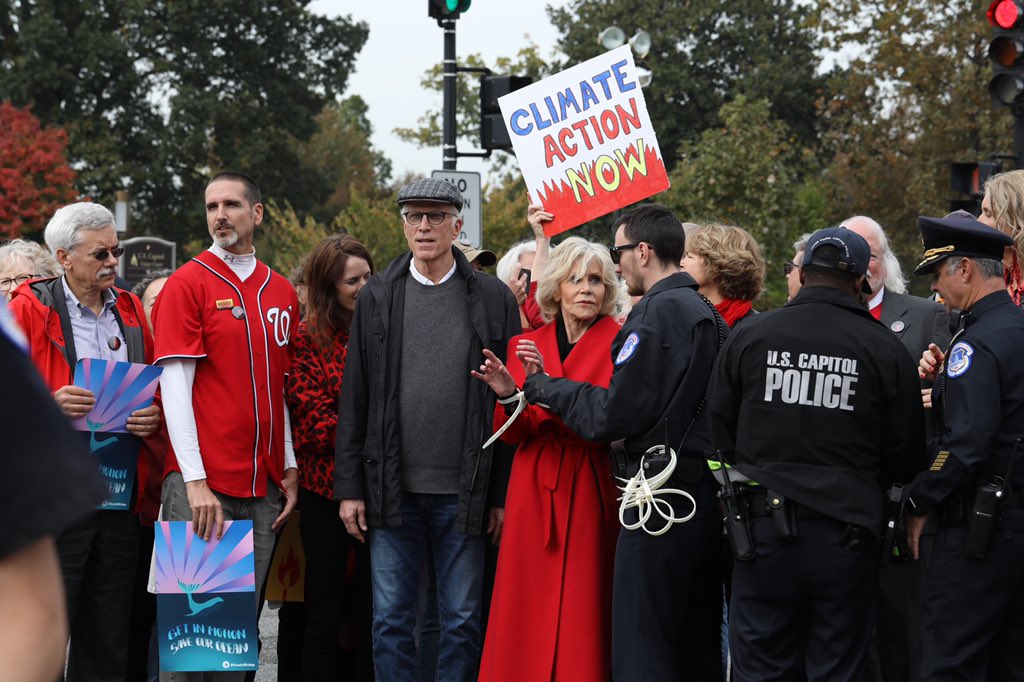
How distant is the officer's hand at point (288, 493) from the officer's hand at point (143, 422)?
2.08 feet

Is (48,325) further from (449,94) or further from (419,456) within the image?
(449,94)

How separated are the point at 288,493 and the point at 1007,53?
7563 mm

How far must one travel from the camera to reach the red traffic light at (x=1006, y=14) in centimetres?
1012

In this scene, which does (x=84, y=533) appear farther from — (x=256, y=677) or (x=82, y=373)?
(x=256, y=677)

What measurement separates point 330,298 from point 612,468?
5.55ft

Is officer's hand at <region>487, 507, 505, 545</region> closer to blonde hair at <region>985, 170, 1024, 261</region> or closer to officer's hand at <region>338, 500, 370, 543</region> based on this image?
officer's hand at <region>338, 500, 370, 543</region>

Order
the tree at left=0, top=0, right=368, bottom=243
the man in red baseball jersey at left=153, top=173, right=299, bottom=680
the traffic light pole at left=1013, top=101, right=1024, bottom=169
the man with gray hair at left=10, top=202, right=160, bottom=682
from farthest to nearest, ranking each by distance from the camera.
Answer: the tree at left=0, top=0, right=368, bottom=243 < the traffic light pole at left=1013, top=101, right=1024, bottom=169 < the man with gray hair at left=10, top=202, right=160, bottom=682 < the man in red baseball jersey at left=153, top=173, right=299, bottom=680

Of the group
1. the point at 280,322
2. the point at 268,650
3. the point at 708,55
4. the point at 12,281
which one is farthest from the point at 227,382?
the point at 708,55

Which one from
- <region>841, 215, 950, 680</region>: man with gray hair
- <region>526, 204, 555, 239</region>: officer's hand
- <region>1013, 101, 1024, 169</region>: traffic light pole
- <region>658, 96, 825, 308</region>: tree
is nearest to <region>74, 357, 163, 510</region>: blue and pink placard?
<region>526, 204, 555, 239</region>: officer's hand

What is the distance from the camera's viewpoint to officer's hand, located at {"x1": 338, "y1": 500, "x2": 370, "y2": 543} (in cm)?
549

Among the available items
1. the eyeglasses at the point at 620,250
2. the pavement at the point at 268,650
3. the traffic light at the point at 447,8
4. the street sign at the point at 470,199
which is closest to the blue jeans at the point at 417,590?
the pavement at the point at 268,650

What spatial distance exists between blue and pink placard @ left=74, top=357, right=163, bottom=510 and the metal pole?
688 cm

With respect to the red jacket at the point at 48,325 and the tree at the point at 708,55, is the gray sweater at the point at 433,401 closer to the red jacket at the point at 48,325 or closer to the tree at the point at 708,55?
the red jacket at the point at 48,325

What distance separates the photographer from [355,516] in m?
5.50
